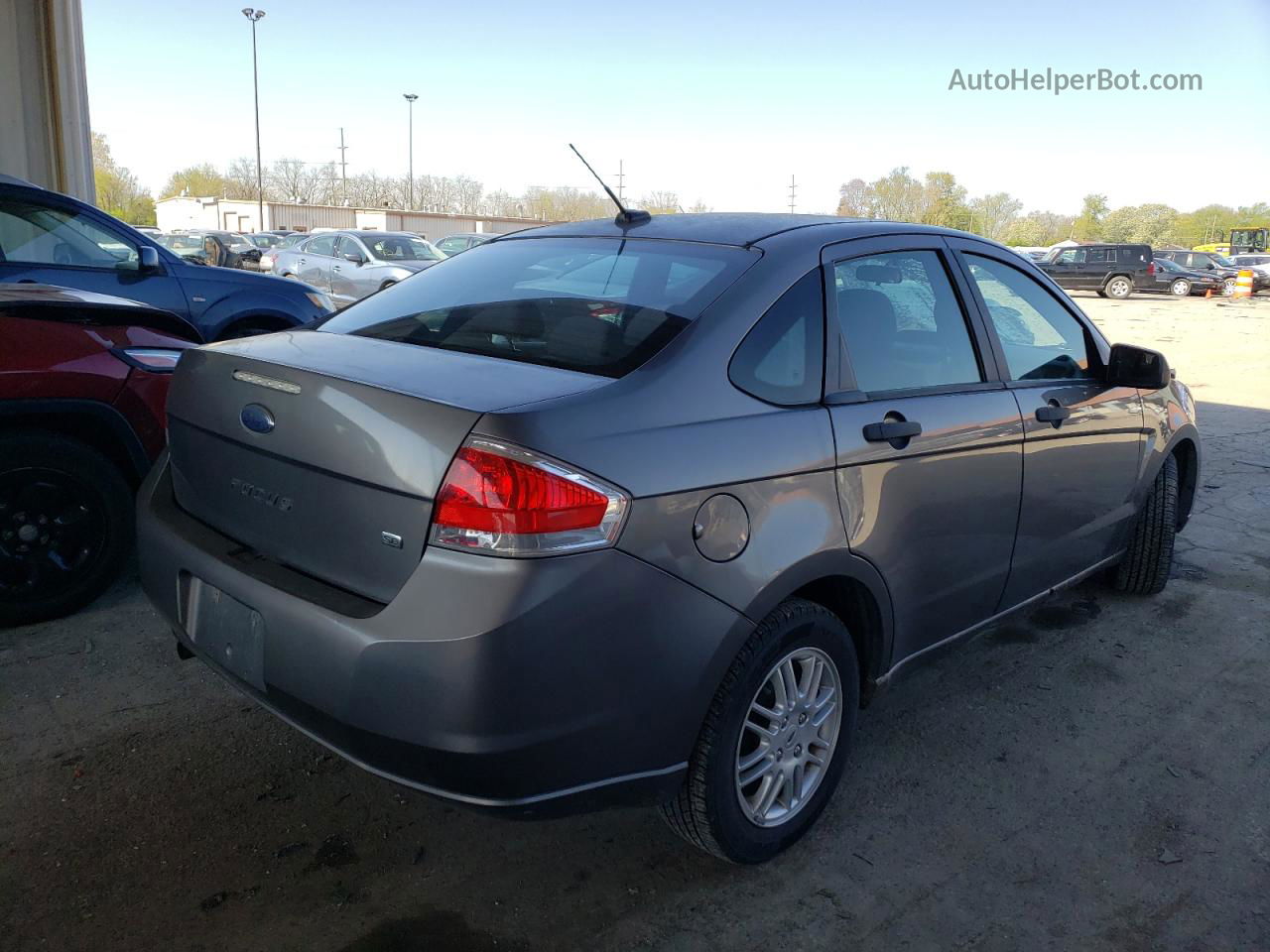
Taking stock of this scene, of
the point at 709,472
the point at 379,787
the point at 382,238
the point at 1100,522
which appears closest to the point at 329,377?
the point at 709,472

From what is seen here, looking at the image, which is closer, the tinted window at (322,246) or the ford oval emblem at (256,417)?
the ford oval emblem at (256,417)

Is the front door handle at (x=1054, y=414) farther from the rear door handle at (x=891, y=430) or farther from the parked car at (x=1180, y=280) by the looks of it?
the parked car at (x=1180, y=280)

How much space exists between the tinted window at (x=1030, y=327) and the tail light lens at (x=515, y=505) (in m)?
1.99

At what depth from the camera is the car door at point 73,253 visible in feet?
20.3

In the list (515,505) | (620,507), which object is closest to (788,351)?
(620,507)

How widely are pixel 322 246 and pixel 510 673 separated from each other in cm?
1838

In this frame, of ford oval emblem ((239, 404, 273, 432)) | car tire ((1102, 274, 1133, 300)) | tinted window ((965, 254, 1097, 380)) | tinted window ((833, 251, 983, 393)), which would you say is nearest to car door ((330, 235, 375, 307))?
tinted window ((965, 254, 1097, 380))

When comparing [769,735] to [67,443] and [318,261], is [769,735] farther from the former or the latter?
[318,261]

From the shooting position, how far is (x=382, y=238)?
1858cm

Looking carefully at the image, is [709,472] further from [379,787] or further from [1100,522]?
[1100,522]

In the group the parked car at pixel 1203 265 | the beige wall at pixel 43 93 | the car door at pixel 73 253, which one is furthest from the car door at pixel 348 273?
the parked car at pixel 1203 265

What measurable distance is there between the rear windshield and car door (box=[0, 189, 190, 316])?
13.1 ft

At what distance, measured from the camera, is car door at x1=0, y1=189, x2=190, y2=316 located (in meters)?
6.19

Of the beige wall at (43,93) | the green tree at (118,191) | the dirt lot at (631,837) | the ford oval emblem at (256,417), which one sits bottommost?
the dirt lot at (631,837)
